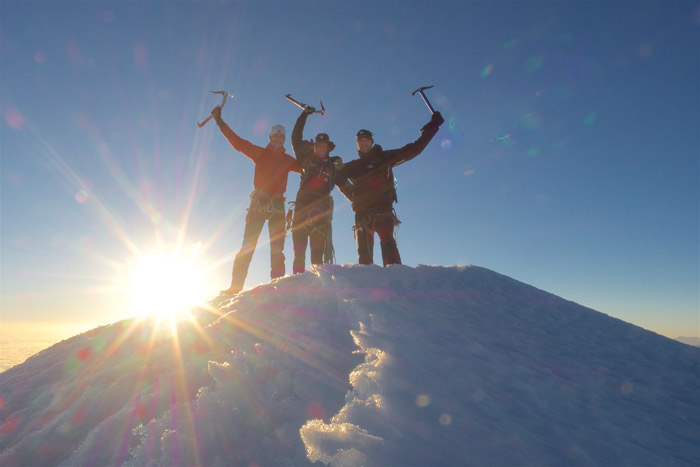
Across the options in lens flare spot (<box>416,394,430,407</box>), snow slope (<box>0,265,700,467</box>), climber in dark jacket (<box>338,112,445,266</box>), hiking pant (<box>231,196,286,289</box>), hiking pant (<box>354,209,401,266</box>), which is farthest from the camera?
hiking pant (<box>231,196,286,289</box>)

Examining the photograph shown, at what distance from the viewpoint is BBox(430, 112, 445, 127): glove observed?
6734 millimetres

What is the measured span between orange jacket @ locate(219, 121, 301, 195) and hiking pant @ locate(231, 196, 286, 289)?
0.33 meters

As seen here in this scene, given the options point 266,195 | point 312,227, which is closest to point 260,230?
point 266,195

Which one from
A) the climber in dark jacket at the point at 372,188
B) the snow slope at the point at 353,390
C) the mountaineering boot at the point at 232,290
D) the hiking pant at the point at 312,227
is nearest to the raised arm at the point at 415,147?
the climber in dark jacket at the point at 372,188

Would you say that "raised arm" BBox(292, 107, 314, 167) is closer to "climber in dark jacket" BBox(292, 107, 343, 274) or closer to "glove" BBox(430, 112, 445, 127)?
"climber in dark jacket" BBox(292, 107, 343, 274)

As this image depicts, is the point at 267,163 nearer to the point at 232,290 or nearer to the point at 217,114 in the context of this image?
the point at 217,114

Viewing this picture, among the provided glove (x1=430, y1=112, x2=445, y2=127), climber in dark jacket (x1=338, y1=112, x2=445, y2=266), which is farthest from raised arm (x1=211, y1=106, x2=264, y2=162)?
glove (x1=430, y1=112, x2=445, y2=127)

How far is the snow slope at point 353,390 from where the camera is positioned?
1709mm

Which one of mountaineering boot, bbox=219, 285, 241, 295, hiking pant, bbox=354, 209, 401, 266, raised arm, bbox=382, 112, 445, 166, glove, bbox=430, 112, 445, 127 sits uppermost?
glove, bbox=430, 112, 445, 127

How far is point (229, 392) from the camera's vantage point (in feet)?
6.89

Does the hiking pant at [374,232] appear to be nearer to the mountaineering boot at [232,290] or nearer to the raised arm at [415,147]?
the raised arm at [415,147]

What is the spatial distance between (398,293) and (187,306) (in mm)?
2633

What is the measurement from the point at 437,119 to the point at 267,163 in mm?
3645

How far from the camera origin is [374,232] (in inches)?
247
